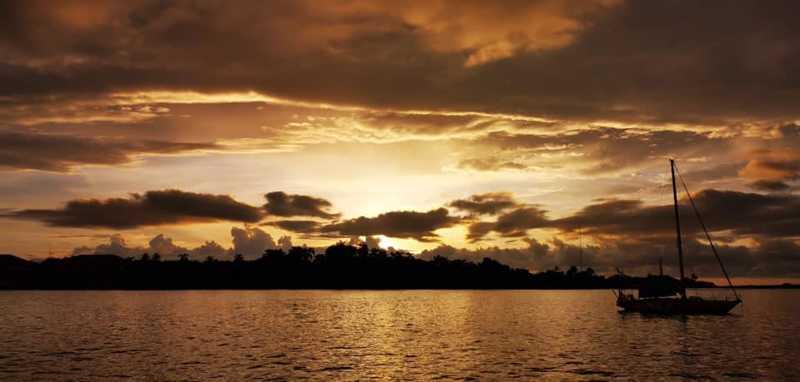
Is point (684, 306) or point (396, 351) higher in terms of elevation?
point (684, 306)

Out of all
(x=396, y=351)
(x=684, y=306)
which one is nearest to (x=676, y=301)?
(x=684, y=306)

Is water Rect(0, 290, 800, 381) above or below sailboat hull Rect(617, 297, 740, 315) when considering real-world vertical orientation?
below

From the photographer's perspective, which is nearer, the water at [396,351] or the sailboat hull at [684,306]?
the water at [396,351]

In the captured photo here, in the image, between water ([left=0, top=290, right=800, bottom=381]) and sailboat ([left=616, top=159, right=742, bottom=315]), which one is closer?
water ([left=0, top=290, right=800, bottom=381])

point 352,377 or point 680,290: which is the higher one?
point 680,290

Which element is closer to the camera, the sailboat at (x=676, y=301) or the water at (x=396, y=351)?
the water at (x=396, y=351)

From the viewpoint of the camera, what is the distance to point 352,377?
51656 millimetres

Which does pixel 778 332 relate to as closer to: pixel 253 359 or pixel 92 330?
pixel 253 359

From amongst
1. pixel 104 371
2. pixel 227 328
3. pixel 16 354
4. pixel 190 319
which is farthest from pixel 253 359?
→ pixel 190 319

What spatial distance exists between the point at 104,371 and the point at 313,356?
19.9m

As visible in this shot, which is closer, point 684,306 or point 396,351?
point 396,351

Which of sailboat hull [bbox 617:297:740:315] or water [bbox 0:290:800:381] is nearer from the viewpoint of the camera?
water [bbox 0:290:800:381]

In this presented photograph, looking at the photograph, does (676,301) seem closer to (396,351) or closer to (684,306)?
(684,306)

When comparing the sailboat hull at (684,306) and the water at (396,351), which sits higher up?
the sailboat hull at (684,306)
